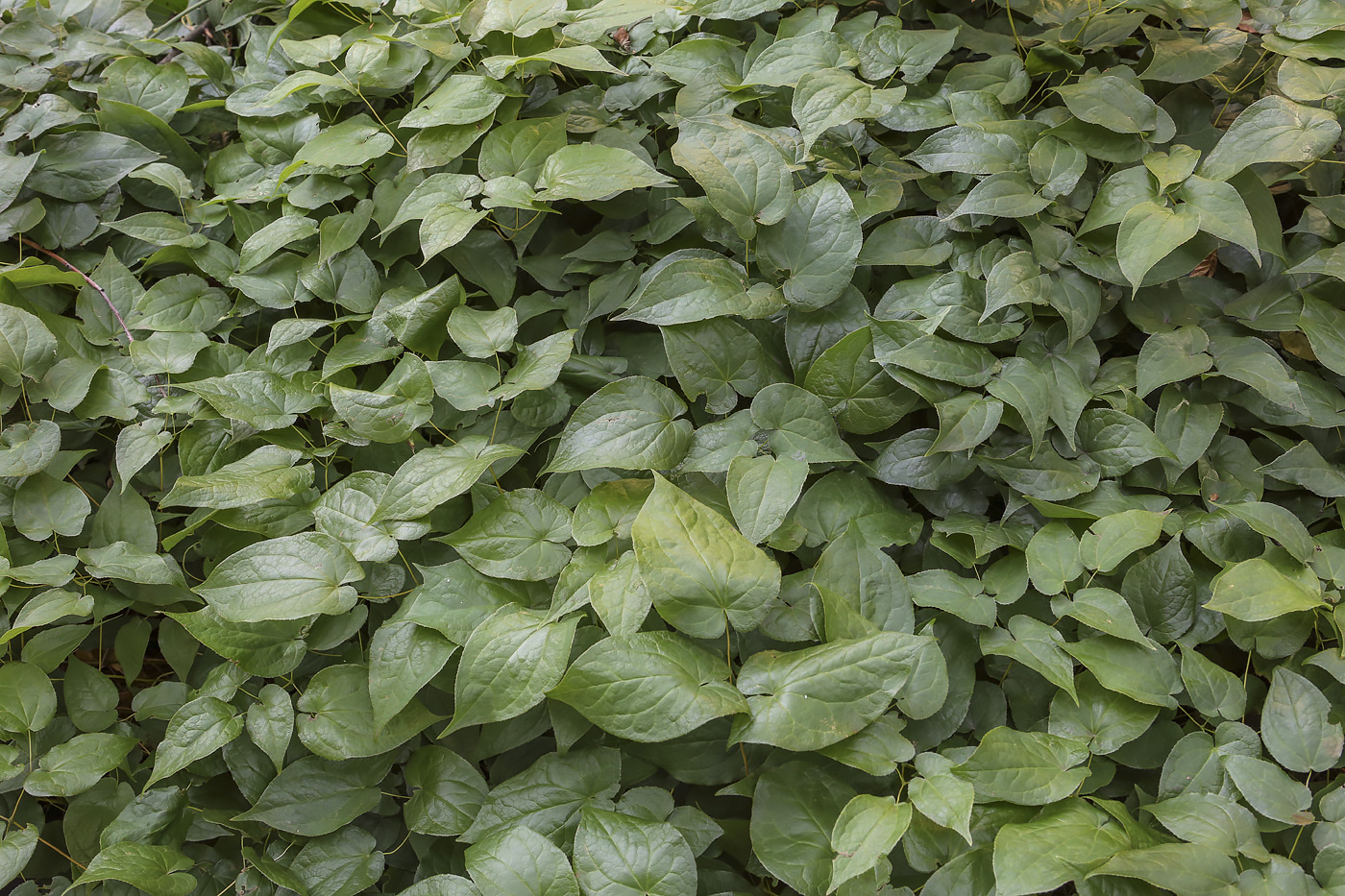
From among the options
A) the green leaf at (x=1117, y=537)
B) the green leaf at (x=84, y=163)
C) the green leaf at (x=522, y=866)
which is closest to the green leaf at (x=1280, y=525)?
the green leaf at (x=1117, y=537)

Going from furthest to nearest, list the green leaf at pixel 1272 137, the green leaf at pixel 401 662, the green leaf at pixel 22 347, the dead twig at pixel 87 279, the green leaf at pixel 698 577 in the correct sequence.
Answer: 1. the dead twig at pixel 87 279
2. the green leaf at pixel 22 347
3. the green leaf at pixel 1272 137
4. the green leaf at pixel 401 662
5. the green leaf at pixel 698 577

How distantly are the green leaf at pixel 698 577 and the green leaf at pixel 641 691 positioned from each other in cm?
6

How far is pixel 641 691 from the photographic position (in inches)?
44.0

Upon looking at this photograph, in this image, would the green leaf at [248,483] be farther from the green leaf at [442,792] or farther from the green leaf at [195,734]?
the green leaf at [442,792]

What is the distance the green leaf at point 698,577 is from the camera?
3.75 ft

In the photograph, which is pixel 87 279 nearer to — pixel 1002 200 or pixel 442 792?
pixel 442 792

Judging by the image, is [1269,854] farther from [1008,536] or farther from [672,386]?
[672,386]

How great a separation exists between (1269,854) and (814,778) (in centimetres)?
59

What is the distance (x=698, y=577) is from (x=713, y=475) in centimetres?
26

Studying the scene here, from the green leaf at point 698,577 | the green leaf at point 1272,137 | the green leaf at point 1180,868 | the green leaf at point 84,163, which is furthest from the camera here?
the green leaf at point 84,163

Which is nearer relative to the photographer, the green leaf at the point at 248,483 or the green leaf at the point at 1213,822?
the green leaf at the point at 1213,822

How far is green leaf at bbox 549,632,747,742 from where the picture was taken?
110 cm

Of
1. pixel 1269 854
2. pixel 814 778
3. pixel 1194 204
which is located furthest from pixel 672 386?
pixel 1269 854

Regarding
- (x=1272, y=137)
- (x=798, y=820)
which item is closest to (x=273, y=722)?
(x=798, y=820)
